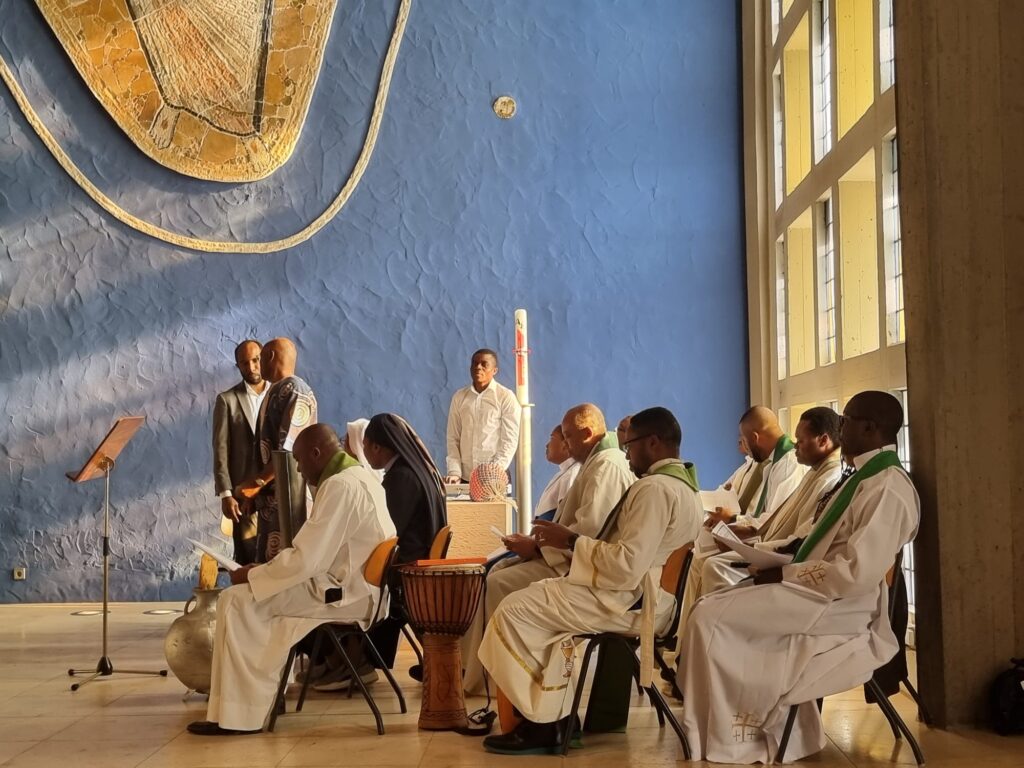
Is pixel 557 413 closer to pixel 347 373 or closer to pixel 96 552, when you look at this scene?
pixel 347 373

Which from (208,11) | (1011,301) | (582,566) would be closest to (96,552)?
(208,11)

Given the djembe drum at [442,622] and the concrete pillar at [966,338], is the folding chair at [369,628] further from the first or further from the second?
the concrete pillar at [966,338]

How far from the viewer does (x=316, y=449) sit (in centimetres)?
566

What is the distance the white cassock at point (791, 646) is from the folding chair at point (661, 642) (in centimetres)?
11

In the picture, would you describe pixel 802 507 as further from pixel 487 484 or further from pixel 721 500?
pixel 487 484

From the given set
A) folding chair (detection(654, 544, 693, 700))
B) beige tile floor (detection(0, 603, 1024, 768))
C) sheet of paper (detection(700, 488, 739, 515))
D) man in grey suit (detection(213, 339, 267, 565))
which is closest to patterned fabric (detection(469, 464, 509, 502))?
sheet of paper (detection(700, 488, 739, 515))

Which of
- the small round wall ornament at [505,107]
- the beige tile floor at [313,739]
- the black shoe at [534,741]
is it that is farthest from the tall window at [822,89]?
the black shoe at [534,741]

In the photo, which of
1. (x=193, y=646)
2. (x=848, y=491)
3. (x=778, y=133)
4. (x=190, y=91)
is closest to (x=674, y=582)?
(x=848, y=491)

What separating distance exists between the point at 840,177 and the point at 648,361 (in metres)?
2.80

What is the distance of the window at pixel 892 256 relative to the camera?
701 cm

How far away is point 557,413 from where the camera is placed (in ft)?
33.8

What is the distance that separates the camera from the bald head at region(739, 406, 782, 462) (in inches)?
296

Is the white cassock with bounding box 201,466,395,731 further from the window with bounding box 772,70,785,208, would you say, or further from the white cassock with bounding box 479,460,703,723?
the window with bounding box 772,70,785,208

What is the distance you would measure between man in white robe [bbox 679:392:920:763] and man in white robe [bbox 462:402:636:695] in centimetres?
93
